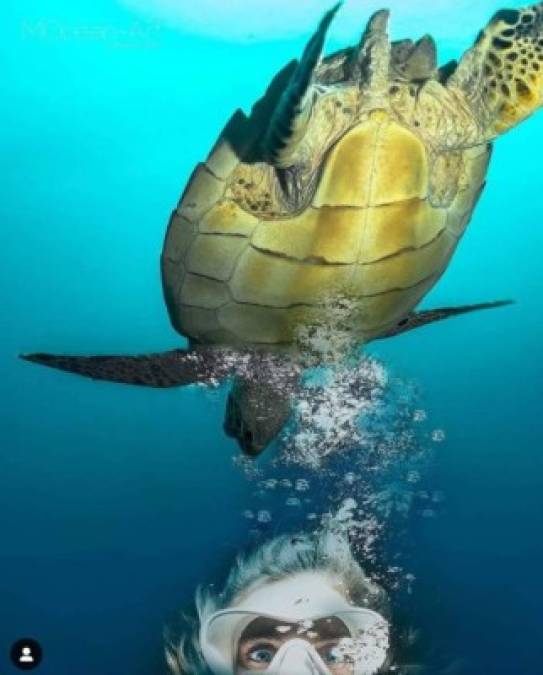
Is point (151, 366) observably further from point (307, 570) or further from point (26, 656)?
point (307, 570)

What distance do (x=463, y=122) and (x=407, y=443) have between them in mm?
11364

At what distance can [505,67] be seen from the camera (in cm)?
301

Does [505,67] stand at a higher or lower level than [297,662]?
higher

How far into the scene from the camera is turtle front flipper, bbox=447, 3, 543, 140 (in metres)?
2.98

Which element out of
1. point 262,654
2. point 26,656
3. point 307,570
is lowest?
point 262,654

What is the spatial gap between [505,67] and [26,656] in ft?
16.7

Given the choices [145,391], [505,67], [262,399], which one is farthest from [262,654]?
[145,391]

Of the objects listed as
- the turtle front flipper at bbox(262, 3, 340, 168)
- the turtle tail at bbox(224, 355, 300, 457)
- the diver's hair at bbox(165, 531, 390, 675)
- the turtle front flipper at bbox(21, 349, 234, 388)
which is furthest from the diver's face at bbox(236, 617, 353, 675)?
the turtle front flipper at bbox(262, 3, 340, 168)

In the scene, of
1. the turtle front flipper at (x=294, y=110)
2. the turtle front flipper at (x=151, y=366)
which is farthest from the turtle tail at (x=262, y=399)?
the turtle front flipper at (x=294, y=110)

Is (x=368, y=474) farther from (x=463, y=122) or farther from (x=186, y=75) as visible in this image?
(x=463, y=122)

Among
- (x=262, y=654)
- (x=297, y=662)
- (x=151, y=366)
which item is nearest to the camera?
(x=151, y=366)

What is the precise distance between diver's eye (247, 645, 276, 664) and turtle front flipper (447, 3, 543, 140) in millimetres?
7496

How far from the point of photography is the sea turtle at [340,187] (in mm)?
2668

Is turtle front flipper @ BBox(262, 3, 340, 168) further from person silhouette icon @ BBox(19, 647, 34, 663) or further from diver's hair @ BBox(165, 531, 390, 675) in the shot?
diver's hair @ BBox(165, 531, 390, 675)
